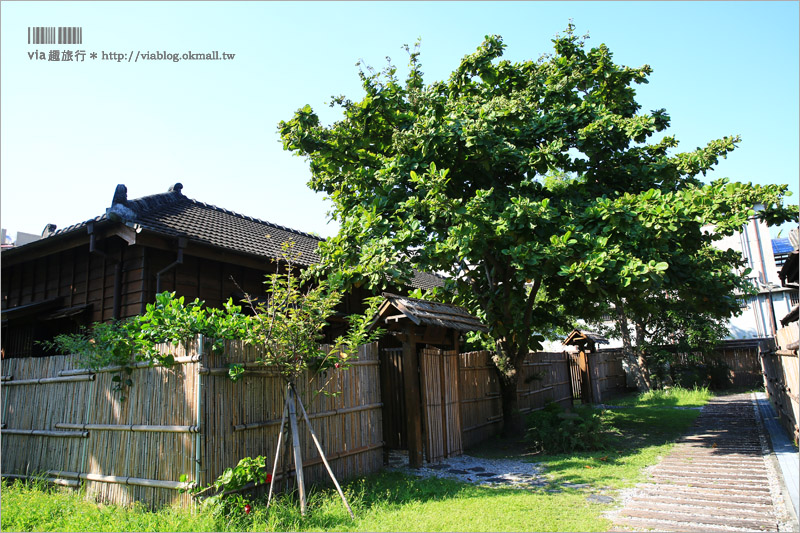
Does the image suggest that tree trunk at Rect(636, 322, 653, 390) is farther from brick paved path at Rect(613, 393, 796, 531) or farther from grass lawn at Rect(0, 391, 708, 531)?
grass lawn at Rect(0, 391, 708, 531)

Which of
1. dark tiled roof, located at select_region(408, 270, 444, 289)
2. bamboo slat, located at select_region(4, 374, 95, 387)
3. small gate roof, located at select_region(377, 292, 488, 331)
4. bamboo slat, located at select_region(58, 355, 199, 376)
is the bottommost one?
bamboo slat, located at select_region(4, 374, 95, 387)

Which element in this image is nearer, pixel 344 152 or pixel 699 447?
pixel 699 447

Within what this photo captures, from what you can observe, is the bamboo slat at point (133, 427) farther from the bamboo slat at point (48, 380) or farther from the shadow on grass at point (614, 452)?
the shadow on grass at point (614, 452)

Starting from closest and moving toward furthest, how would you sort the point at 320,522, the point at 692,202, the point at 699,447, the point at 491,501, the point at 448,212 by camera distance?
the point at 320,522 < the point at 491,501 < the point at 692,202 < the point at 448,212 < the point at 699,447

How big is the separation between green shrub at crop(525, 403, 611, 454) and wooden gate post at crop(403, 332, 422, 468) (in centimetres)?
265

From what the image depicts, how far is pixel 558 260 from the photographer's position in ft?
27.8

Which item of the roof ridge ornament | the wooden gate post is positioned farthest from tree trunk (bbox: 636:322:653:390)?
the roof ridge ornament

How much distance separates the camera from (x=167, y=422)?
20.5 ft

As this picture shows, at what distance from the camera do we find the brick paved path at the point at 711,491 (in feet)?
18.2

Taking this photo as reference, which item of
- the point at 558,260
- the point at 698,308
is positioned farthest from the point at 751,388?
the point at 558,260

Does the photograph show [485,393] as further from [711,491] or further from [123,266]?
[123,266]

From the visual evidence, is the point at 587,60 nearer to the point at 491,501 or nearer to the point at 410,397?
the point at 410,397

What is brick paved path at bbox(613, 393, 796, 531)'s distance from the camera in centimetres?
555

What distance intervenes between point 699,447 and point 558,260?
199 inches
